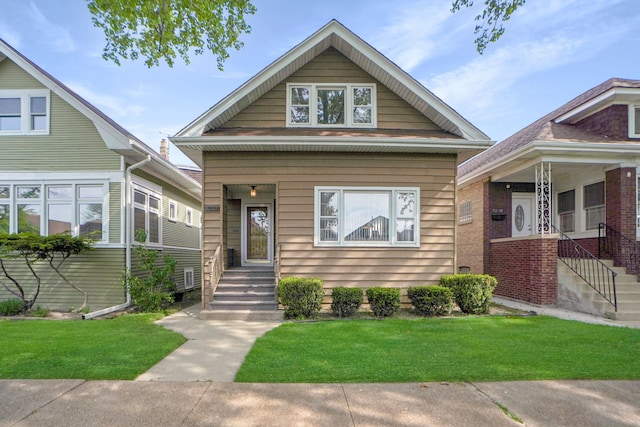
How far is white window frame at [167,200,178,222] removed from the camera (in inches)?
492

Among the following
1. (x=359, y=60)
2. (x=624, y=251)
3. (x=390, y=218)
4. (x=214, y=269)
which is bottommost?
(x=214, y=269)

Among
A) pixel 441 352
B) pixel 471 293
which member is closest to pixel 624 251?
pixel 471 293

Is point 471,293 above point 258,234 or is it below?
below

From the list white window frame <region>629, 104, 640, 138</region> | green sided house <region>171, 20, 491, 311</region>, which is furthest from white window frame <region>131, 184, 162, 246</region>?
white window frame <region>629, 104, 640, 138</region>

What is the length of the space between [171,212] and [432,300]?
943 cm

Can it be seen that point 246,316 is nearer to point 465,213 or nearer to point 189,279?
point 189,279

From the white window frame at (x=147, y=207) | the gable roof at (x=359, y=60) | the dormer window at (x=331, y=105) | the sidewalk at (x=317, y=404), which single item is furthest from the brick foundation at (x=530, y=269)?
the white window frame at (x=147, y=207)

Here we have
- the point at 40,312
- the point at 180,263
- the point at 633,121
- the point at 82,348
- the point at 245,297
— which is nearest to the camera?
the point at 82,348

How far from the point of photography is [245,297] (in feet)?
26.8

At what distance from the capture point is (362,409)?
11.0 feet

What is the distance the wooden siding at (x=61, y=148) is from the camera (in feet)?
30.6

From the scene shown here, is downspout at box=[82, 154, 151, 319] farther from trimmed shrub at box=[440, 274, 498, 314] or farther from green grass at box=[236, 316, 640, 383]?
trimmed shrub at box=[440, 274, 498, 314]

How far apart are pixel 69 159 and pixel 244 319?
→ 6.41m

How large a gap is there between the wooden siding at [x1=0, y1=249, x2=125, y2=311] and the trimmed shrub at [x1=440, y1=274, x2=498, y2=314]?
8166mm
